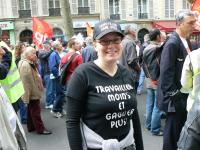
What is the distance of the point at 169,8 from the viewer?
3216cm

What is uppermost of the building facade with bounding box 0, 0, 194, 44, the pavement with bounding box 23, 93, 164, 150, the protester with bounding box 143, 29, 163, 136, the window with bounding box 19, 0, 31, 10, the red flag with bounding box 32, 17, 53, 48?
the window with bounding box 19, 0, 31, 10

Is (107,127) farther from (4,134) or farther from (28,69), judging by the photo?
(28,69)

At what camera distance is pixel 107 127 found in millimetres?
2484

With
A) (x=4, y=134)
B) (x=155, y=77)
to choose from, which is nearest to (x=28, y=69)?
(x=155, y=77)

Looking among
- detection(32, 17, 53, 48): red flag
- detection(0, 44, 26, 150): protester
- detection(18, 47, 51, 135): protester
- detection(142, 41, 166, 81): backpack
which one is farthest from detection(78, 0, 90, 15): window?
detection(0, 44, 26, 150): protester

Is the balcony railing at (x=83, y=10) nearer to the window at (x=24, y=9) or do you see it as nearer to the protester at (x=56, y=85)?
the window at (x=24, y=9)

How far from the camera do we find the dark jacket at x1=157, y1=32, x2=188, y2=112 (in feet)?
13.3

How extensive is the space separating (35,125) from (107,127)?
4.42 meters

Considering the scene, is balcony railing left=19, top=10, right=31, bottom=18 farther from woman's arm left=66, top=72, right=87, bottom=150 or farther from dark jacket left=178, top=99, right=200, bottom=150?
dark jacket left=178, top=99, right=200, bottom=150

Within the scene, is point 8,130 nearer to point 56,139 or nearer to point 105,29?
point 105,29

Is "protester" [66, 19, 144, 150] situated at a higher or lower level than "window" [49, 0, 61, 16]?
lower

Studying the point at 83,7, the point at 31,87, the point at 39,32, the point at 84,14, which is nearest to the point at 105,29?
the point at 31,87

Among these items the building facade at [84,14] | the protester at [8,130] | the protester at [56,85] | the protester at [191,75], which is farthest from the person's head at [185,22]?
the building facade at [84,14]

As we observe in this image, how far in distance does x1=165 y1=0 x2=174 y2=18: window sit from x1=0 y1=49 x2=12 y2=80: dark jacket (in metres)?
28.9
